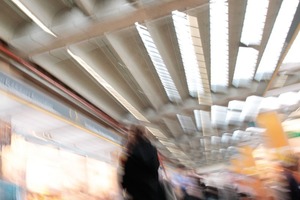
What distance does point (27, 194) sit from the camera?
2451 millimetres

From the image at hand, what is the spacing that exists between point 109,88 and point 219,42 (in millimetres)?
1393

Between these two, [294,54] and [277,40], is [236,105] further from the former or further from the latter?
[277,40]

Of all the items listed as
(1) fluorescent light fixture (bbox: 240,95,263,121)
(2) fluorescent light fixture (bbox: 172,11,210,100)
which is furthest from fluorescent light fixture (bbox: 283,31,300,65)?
(1) fluorescent light fixture (bbox: 240,95,263,121)

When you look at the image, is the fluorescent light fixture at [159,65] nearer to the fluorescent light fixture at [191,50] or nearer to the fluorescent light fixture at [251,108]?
the fluorescent light fixture at [191,50]

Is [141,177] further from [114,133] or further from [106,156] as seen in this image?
[114,133]

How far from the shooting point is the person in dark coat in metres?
2.20

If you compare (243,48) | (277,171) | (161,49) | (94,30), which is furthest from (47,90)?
(277,171)

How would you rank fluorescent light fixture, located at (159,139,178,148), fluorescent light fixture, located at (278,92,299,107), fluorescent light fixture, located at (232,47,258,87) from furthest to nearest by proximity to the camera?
fluorescent light fixture, located at (159,139,178,148), fluorescent light fixture, located at (278,92,299,107), fluorescent light fixture, located at (232,47,258,87)

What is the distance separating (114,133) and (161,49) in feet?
5.30

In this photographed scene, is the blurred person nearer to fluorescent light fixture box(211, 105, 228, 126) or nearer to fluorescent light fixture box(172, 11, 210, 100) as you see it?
fluorescent light fixture box(172, 11, 210, 100)

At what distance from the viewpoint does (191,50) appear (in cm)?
357

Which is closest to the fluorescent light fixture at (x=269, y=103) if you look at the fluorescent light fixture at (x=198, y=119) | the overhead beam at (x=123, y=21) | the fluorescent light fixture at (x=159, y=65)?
the fluorescent light fixture at (x=198, y=119)

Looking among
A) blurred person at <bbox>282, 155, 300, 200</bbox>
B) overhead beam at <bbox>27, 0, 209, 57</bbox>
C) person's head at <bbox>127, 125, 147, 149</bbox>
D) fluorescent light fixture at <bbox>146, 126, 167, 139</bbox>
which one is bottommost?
blurred person at <bbox>282, 155, 300, 200</bbox>

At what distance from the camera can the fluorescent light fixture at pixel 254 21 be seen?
116 inches
